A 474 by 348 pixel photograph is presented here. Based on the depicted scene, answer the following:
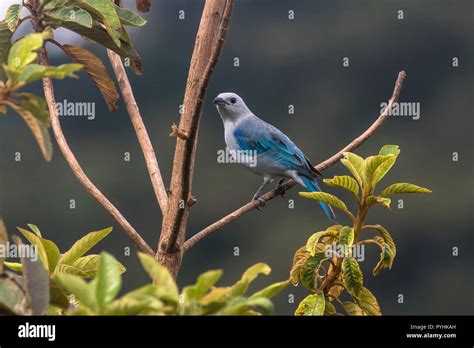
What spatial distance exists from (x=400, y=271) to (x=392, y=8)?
37.8 feet

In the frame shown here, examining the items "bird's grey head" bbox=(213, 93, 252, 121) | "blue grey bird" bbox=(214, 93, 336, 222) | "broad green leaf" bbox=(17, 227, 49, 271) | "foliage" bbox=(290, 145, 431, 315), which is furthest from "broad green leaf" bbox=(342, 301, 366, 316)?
"bird's grey head" bbox=(213, 93, 252, 121)

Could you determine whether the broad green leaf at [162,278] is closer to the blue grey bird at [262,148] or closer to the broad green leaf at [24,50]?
the broad green leaf at [24,50]

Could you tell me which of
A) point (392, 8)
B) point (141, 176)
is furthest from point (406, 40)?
point (141, 176)

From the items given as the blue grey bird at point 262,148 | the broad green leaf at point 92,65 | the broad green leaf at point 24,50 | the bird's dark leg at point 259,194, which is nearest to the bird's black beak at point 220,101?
the blue grey bird at point 262,148

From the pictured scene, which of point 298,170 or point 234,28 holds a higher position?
point 234,28

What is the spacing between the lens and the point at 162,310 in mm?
1982

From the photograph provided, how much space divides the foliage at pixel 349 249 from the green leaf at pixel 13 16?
135 centimetres

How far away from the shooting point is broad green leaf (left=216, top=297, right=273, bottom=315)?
194 centimetres

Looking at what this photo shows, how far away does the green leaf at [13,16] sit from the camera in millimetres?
3648

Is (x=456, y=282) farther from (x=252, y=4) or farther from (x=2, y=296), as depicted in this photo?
(x=2, y=296)

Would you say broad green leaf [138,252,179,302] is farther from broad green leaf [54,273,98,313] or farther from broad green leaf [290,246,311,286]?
broad green leaf [290,246,311,286]

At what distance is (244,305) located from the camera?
199 cm

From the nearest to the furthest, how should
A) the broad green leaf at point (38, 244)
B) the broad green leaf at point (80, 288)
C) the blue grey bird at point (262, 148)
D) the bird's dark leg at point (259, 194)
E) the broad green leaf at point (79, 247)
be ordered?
the broad green leaf at point (80, 288) → the broad green leaf at point (38, 244) → the broad green leaf at point (79, 247) → the bird's dark leg at point (259, 194) → the blue grey bird at point (262, 148)
